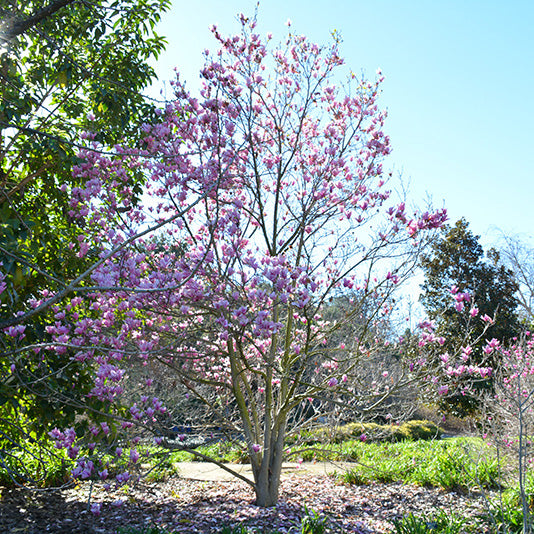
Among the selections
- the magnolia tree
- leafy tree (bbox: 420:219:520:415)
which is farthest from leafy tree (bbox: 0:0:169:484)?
leafy tree (bbox: 420:219:520:415)

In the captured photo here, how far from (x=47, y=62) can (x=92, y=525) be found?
16.6 ft

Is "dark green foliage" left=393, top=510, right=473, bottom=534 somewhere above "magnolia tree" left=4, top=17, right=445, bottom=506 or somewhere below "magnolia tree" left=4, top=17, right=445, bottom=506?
below

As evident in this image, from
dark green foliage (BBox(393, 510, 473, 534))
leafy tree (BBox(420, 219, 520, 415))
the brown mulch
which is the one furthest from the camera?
leafy tree (BBox(420, 219, 520, 415))

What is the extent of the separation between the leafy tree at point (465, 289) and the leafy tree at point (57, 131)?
1056cm

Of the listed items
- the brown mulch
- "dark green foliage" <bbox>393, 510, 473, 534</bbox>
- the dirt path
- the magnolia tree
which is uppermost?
the magnolia tree

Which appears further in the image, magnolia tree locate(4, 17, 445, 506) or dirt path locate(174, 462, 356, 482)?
dirt path locate(174, 462, 356, 482)

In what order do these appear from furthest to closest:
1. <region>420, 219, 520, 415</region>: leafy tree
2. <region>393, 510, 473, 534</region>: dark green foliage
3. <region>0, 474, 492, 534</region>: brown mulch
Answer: <region>420, 219, 520, 415</region>: leafy tree → <region>0, 474, 492, 534</region>: brown mulch → <region>393, 510, 473, 534</region>: dark green foliage

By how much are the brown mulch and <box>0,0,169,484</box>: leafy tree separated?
97cm

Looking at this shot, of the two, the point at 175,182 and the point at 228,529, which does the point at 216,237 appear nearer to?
the point at 175,182

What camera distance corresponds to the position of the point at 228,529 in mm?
3771

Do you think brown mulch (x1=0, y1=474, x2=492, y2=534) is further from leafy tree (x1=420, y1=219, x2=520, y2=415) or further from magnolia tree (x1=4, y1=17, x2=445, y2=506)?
leafy tree (x1=420, y1=219, x2=520, y2=415)

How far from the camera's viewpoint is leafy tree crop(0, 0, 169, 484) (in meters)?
4.31

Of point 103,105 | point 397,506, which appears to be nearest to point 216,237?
point 103,105

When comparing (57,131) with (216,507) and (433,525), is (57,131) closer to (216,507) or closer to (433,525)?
(216,507)
